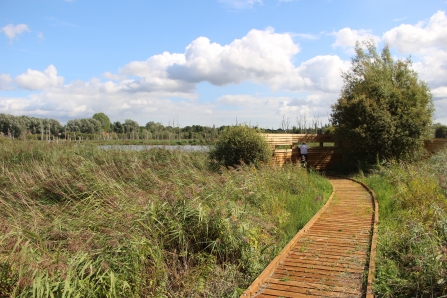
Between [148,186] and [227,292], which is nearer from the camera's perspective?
[227,292]

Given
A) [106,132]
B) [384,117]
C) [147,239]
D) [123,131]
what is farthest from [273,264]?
[106,132]

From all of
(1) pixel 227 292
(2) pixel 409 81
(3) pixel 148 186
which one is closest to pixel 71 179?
(3) pixel 148 186

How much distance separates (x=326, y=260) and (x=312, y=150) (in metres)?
12.1

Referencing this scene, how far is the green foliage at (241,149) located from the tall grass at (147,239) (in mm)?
4128

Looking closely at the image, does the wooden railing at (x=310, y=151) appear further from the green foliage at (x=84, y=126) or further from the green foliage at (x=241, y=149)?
the green foliage at (x=84, y=126)

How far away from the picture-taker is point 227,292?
4.67 meters

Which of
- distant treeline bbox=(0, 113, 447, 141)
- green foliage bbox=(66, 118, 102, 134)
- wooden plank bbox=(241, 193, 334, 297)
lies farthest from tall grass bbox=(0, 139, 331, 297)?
green foliage bbox=(66, 118, 102, 134)

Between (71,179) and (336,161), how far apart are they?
1261 cm

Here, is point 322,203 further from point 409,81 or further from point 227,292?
point 409,81

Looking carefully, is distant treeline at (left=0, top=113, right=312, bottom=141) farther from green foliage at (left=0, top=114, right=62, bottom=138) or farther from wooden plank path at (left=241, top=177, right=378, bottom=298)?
wooden plank path at (left=241, top=177, right=378, bottom=298)

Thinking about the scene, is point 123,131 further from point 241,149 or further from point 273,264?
point 273,264

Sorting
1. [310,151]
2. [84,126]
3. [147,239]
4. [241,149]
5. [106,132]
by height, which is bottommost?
[147,239]

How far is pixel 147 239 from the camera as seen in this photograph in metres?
5.05

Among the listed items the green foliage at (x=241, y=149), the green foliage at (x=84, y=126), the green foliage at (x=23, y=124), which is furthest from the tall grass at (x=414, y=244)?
the green foliage at (x=84, y=126)
